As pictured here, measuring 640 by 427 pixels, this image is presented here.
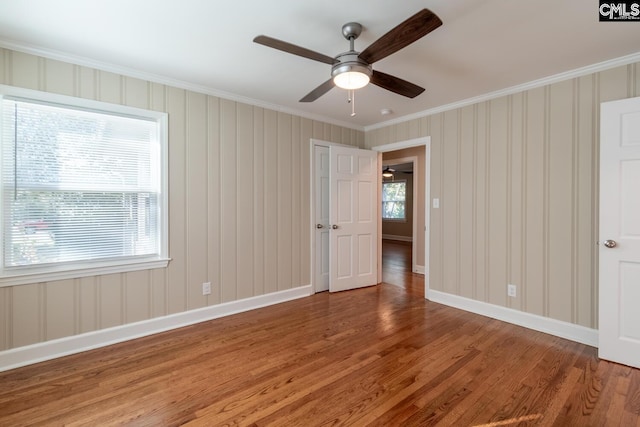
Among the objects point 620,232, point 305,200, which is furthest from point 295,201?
point 620,232

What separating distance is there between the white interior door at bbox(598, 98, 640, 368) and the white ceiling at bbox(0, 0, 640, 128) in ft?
2.07

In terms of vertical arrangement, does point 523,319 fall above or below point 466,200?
below

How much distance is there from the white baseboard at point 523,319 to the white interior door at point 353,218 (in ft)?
3.38

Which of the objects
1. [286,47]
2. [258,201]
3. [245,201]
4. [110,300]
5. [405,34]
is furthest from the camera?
[258,201]

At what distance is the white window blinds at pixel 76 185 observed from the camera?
7.59ft

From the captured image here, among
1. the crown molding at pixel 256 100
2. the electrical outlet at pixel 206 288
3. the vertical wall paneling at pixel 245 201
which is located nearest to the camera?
the crown molding at pixel 256 100

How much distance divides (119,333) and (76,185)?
4.52 ft

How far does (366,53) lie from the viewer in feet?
6.23

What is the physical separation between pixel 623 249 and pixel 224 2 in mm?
3404

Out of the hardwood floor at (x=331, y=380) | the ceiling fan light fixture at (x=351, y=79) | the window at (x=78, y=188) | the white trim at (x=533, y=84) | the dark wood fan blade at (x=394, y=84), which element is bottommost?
the hardwood floor at (x=331, y=380)

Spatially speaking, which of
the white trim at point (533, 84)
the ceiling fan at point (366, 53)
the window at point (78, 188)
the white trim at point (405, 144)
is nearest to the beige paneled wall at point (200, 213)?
the window at point (78, 188)

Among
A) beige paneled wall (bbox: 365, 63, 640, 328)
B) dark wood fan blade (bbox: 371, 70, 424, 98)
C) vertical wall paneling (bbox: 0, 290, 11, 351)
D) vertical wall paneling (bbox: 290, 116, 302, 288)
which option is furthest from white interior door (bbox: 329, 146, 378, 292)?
vertical wall paneling (bbox: 0, 290, 11, 351)

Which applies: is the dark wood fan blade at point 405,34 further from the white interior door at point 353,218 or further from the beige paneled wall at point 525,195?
the white interior door at point 353,218
